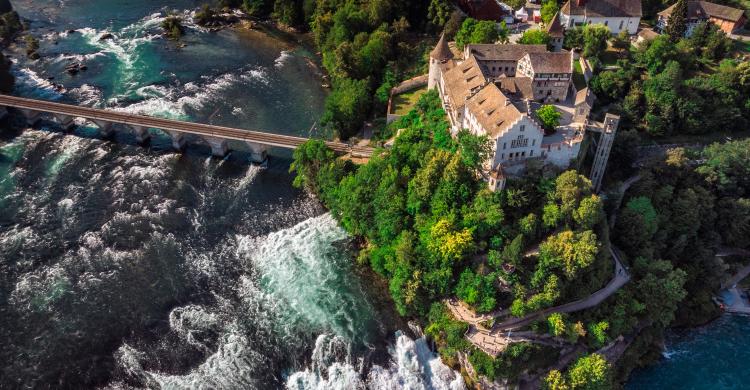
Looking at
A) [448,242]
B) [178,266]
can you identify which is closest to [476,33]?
[448,242]


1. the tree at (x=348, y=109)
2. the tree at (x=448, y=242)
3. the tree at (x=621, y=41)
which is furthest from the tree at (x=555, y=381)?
the tree at (x=621, y=41)

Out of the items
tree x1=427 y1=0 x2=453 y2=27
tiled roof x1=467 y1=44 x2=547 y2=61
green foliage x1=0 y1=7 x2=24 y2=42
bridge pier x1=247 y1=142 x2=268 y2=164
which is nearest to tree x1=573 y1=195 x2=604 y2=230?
tiled roof x1=467 y1=44 x2=547 y2=61

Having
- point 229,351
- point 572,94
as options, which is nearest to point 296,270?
point 229,351

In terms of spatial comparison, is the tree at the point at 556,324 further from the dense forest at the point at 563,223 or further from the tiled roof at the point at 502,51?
the tiled roof at the point at 502,51

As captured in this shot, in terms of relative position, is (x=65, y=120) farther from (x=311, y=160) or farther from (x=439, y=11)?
(x=439, y=11)

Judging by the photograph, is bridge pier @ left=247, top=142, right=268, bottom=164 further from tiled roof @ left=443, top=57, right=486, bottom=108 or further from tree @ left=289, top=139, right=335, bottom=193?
tiled roof @ left=443, top=57, right=486, bottom=108

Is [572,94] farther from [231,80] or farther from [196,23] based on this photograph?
[196,23]
